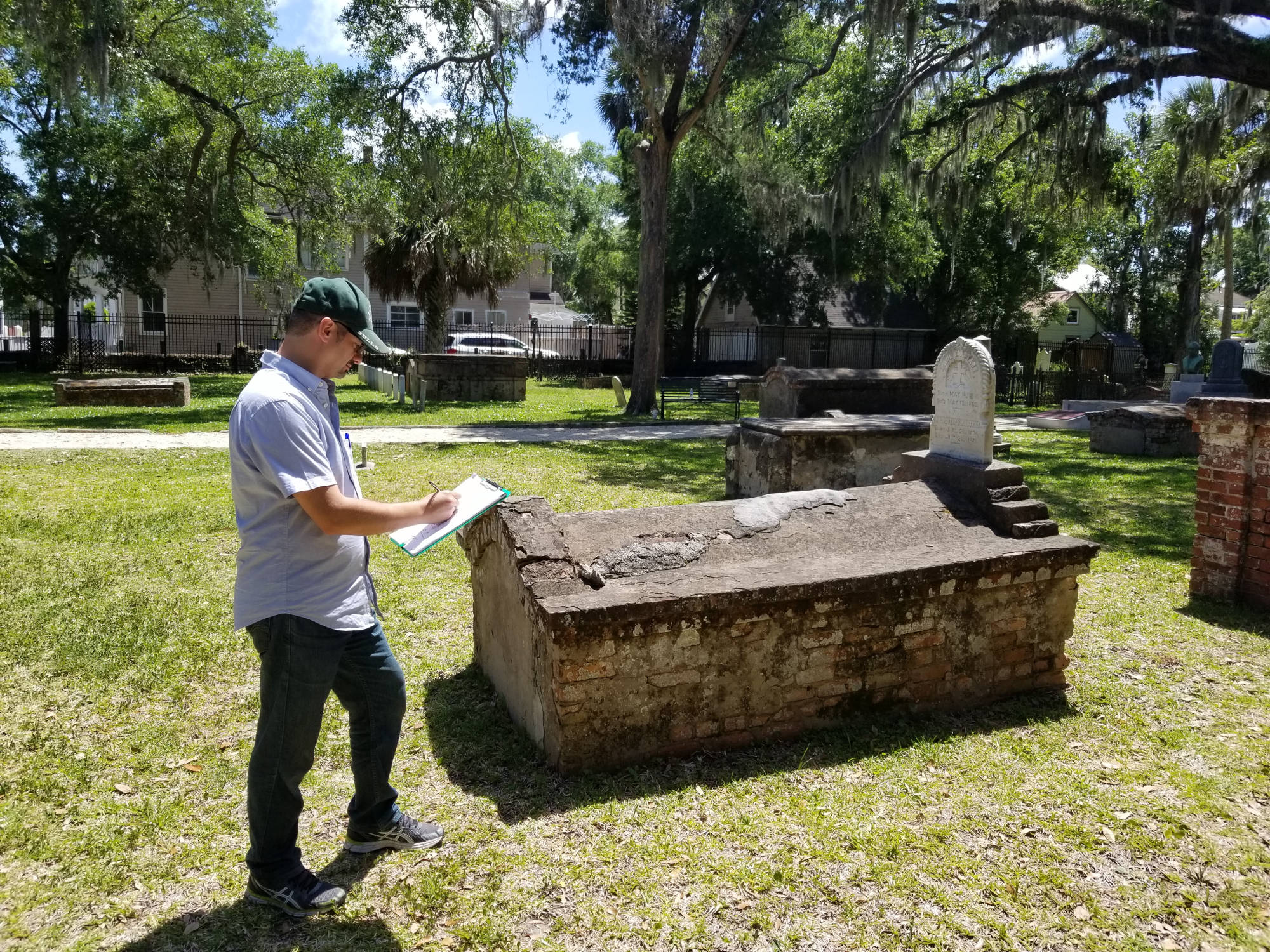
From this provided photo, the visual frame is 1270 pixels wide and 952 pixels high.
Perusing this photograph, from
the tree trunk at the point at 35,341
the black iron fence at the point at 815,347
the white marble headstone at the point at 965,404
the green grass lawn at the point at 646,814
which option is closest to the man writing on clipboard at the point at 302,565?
the green grass lawn at the point at 646,814

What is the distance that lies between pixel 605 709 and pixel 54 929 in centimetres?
192

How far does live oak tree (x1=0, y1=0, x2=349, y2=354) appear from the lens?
19.8 meters

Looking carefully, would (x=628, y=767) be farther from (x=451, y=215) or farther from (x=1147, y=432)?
(x=451, y=215)

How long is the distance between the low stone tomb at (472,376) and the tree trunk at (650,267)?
297cm

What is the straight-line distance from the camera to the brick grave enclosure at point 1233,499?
5.78 metres

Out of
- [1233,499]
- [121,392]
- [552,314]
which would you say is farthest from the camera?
[552,314]

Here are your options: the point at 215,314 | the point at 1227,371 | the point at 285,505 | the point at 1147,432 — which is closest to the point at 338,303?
the point at 285,505

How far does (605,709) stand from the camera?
361 cm

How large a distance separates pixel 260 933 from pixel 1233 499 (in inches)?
244

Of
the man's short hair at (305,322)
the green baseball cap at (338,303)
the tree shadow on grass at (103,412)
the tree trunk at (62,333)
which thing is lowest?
the tree shadow on grass at (103,412)

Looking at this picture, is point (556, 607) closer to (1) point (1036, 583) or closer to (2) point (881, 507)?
(2) point (881, 507)

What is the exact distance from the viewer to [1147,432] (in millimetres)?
13562

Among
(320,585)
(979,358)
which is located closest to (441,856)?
(320,585)

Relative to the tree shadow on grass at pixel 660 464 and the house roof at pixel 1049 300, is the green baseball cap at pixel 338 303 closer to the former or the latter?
the tree shadow on grass at pixel 660 464
